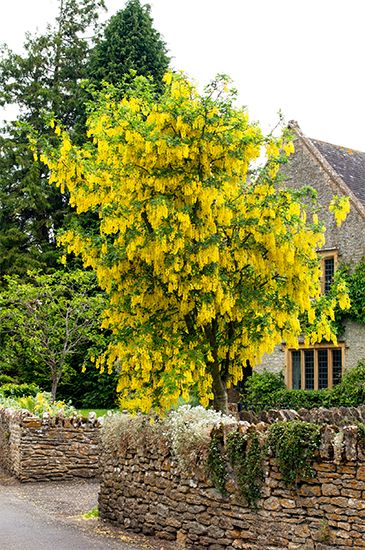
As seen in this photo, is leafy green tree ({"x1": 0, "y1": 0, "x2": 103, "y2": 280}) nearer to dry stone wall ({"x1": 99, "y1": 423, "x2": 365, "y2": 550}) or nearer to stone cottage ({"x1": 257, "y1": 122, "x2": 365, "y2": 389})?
stone cottage ({"x1": 257, "y1": 122, "x2": 365, "y2": 389})

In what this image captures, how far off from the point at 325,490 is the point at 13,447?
1055cm

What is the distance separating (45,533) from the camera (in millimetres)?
10016

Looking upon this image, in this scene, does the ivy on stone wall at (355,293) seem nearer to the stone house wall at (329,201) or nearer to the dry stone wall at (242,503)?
the stone house wall at (329,201)

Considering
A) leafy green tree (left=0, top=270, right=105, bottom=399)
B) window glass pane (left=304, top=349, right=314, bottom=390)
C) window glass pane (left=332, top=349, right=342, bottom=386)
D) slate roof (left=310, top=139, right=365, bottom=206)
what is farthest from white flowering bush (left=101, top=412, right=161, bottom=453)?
slate roof (left=310, top=139, right=365, bottom=206)

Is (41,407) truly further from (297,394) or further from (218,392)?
(297,394)

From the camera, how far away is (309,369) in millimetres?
24000

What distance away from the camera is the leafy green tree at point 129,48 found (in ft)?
111

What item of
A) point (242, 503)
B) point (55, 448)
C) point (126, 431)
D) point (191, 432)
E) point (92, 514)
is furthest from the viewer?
point (55, 448)

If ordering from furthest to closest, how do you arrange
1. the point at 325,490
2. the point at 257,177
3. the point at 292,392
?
1. the point at 292,392
2. the point at 257,177
3. the point at 325,490

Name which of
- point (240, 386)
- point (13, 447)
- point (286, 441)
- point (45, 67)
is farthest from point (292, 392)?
point (45, 67)

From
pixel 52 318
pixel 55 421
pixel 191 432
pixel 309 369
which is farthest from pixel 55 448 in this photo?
pixel 309 369

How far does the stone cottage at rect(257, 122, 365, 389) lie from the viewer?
22.8 meters

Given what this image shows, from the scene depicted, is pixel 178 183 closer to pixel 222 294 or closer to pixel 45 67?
pixel 222 294

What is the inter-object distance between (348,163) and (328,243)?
3.65m
